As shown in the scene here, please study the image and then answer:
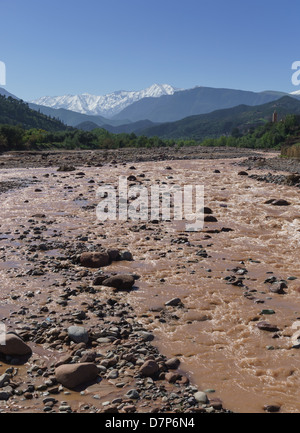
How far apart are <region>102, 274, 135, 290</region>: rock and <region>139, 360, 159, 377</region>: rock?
10.0 feet

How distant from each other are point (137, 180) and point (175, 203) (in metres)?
6.88

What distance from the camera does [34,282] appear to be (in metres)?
8.50

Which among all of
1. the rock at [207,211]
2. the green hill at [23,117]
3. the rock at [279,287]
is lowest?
the rock at [279,287]

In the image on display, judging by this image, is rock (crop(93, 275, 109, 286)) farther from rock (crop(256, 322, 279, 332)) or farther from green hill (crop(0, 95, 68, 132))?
green hill (crop(0, 95, 68, 132))

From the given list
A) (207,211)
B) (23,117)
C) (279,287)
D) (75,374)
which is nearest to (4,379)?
(75,374)

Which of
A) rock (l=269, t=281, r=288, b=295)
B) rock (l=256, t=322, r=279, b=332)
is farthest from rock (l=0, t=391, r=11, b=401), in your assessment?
rock (l=269, t=281, r=288, b=295)

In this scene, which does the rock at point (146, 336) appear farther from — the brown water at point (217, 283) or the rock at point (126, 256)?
the rock at point (126, 256)

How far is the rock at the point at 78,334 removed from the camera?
609 cm

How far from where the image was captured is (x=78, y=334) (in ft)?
20.1

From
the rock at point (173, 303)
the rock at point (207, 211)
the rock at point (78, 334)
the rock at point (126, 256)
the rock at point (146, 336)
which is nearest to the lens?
the rock at point (78, 334)

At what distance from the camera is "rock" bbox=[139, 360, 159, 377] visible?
17.3ft

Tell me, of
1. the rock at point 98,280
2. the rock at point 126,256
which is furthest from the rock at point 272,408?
the rock at point 126,256
